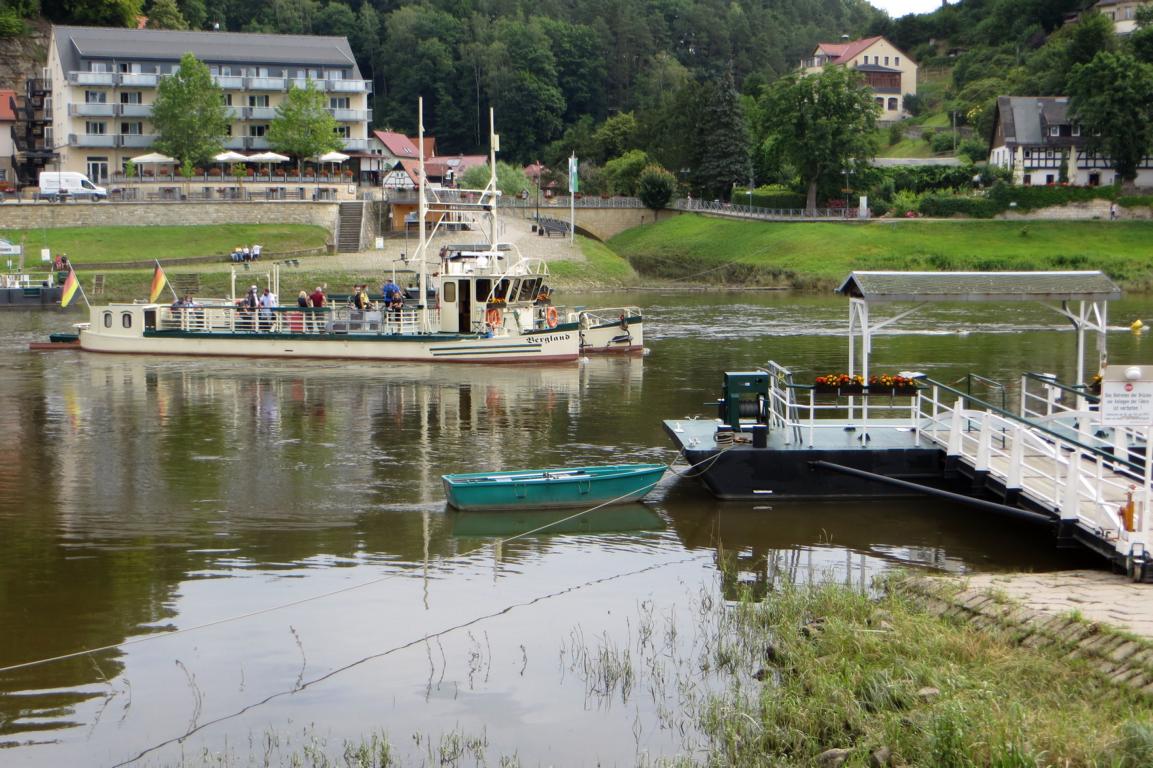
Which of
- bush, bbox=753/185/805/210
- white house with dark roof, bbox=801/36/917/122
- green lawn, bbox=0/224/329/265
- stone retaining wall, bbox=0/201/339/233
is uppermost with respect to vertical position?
white house with dark roof, bbox=801/36/917/122

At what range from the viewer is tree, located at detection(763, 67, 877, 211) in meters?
89.3

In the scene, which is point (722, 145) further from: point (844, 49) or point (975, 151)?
point (844, 49)

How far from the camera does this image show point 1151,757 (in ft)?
31.7

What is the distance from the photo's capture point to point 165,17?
124812mm

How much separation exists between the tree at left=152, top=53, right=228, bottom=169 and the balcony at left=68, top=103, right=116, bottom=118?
19.7 feet

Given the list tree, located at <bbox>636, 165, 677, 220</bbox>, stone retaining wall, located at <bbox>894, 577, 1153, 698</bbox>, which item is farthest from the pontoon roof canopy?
tree, located at <bbox>636, 165, 677, 220</bbox>

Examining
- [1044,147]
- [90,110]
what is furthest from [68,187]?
[1044,147]

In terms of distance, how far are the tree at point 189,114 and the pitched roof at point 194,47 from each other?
7.77 meters

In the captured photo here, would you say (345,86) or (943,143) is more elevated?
(345,86)

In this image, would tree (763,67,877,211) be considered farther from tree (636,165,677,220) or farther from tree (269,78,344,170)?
tree (269,78,344,170)

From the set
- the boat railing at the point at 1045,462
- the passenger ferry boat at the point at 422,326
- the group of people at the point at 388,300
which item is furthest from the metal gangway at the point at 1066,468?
the group of people at the point at 388,300

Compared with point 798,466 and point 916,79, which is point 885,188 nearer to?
point 916,79

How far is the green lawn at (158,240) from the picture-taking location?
7206 cm

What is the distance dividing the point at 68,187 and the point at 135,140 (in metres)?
12.5
